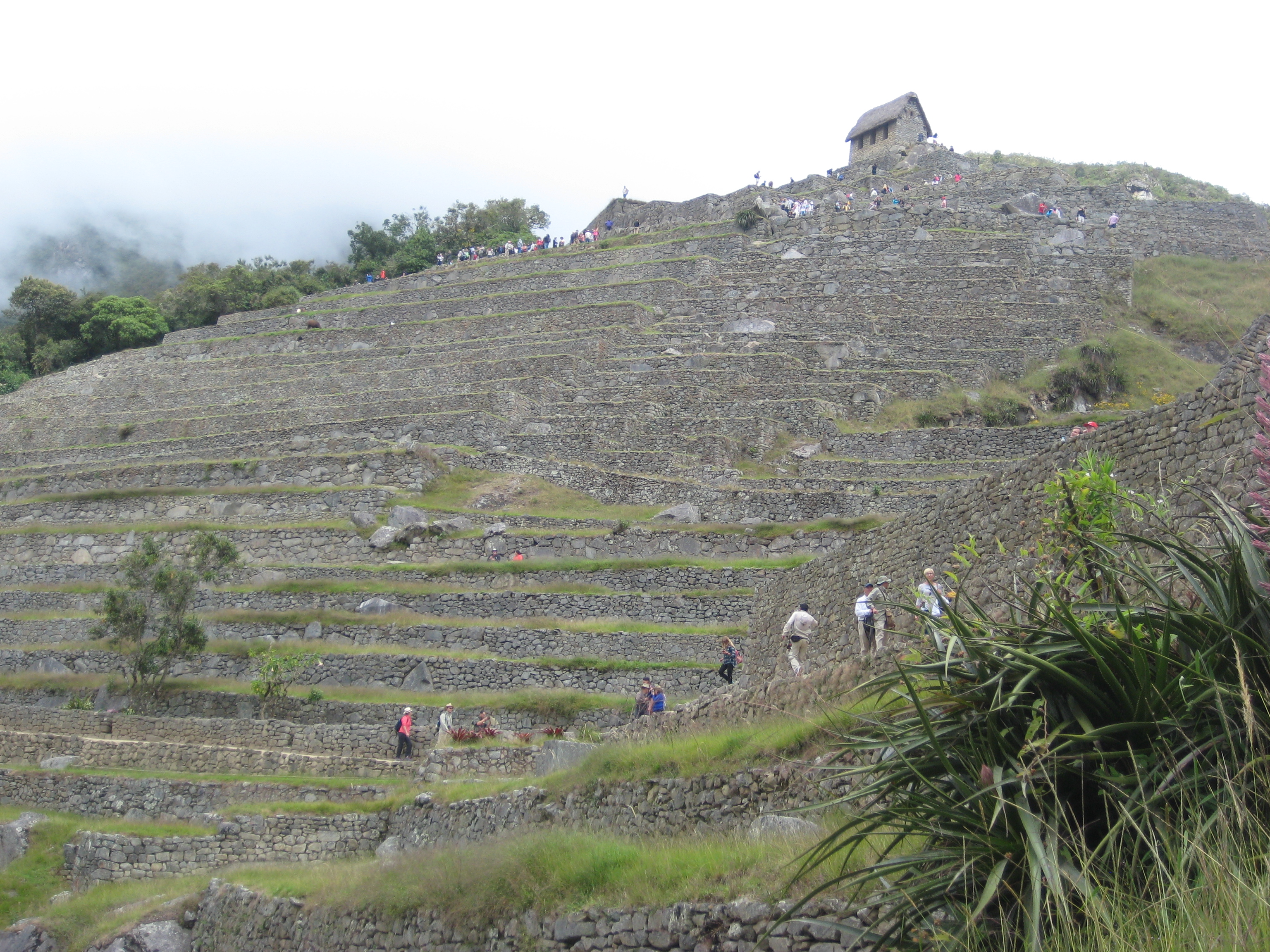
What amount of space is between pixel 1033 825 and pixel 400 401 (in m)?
34.4

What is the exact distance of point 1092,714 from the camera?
215 inches

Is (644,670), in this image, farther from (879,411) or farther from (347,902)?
(879,411)

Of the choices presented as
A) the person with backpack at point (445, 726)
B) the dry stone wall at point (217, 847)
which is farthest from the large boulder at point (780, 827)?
the person with backpack at point (445, 726)

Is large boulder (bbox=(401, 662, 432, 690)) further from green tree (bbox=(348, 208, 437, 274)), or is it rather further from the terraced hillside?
green tree (bbox=(348, 208, 437, 274))

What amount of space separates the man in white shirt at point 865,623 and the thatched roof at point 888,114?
54.9 m

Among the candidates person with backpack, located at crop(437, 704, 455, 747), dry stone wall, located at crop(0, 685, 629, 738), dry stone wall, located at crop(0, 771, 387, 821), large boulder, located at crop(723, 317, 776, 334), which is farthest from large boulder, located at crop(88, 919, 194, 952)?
large boulder, located at crop(723, 317, 776, 334)

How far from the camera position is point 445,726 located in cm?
1930

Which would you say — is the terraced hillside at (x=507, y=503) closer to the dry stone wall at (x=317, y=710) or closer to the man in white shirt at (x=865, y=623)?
the dry stone wall at (x=317, y=710)

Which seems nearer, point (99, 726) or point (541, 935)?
point (541, 935)

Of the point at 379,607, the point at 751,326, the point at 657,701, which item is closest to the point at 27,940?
the point at 657,701

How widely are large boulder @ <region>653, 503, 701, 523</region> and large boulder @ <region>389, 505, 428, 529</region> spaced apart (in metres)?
6.26

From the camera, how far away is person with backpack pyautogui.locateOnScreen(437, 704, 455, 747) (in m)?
18.8

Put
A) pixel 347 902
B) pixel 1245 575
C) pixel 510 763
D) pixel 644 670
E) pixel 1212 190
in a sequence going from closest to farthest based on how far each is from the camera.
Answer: pixel 1245 575, pixel 347 902, pixel 510 763, pixel 644 670, pixel 1212 190

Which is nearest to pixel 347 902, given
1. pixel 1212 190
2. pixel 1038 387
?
pixel 1038 387
